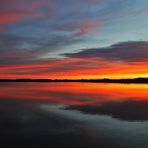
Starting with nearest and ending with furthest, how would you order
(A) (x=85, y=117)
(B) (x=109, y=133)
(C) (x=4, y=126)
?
(B) (x=109, y=133)
(C) (x=4, y=126)
(A) (x=85, y=117)

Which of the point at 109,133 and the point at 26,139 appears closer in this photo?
the point at 26,139

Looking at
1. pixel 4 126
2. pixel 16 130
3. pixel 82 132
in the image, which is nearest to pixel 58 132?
pixel 82 132

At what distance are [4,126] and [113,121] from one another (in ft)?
25.2

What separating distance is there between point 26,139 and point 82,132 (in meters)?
3.64

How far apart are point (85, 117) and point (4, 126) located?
6.81 meters

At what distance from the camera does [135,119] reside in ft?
73.2

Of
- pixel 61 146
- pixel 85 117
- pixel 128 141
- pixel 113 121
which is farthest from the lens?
pixel 85 117

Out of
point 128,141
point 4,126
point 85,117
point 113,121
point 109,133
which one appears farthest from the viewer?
point 85,117

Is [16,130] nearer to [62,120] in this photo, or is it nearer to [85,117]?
[62,120]

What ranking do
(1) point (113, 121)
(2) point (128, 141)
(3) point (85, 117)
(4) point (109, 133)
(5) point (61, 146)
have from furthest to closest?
(3) point (85, 117) < (1) point (113, 121) < (4) point (109, 133) < (2) point (128, 141) < (5) point (61, 146)

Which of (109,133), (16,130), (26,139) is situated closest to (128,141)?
(109,133)

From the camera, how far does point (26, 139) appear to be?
15641 mm

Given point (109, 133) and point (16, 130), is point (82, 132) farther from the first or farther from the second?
point (16, 130)

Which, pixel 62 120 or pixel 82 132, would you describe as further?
pixel 62 120
